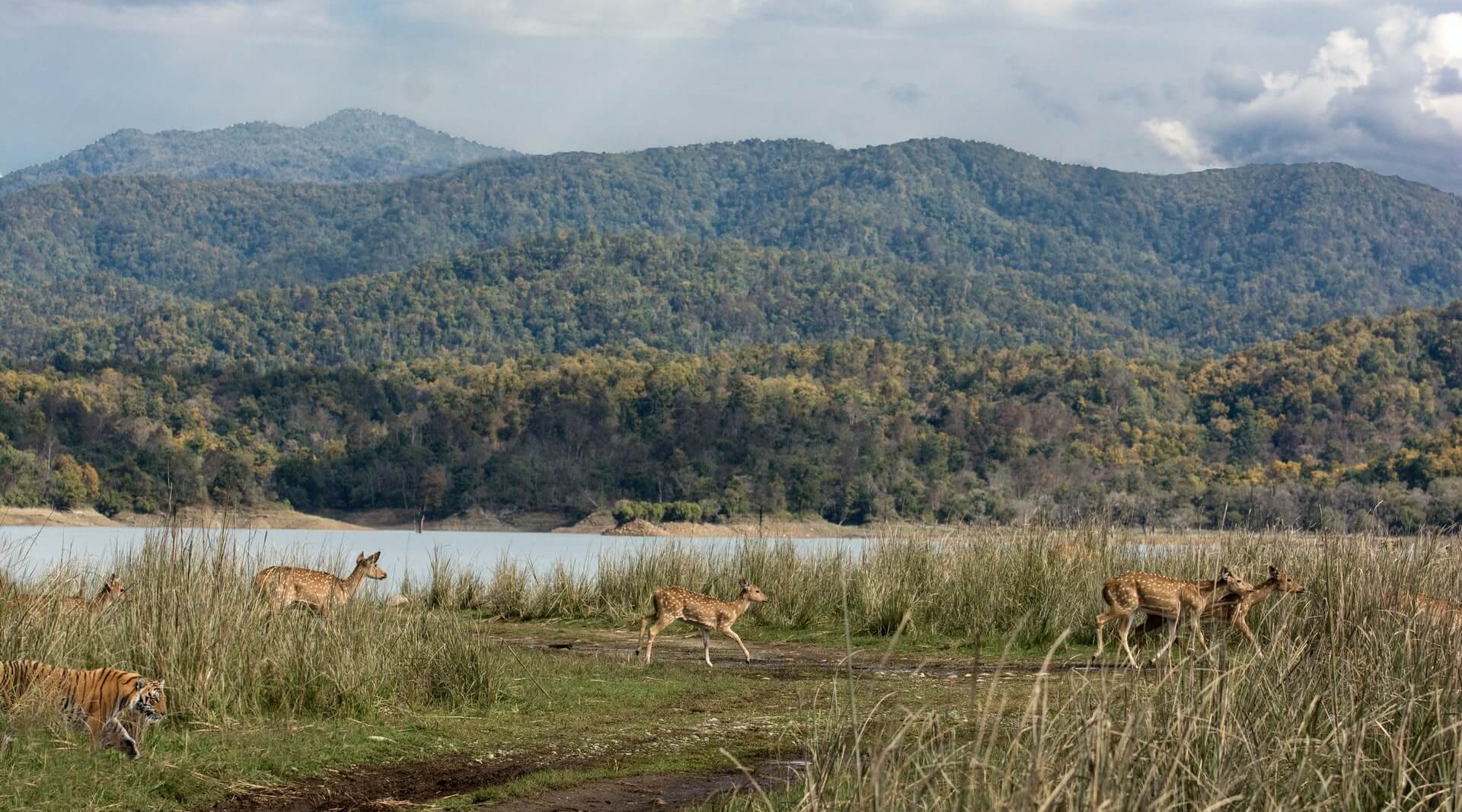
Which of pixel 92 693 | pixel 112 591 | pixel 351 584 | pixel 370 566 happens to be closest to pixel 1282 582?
pixel 351 584

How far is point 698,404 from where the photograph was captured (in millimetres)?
69375

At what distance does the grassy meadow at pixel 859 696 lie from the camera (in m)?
4.68

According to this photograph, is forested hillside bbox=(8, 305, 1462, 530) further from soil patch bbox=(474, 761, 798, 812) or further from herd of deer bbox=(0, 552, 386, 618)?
soil patch bbox=(474, 761, 798, 812)

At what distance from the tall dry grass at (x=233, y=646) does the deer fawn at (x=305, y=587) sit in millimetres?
489

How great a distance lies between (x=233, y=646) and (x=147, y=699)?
102 centimetres

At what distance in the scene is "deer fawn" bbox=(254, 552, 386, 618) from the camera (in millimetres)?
10016

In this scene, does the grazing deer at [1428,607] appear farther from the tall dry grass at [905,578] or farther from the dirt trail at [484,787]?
the dirt trail at [484,787]

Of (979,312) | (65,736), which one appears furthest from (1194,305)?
(65,736)

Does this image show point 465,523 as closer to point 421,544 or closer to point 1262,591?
point 421,544

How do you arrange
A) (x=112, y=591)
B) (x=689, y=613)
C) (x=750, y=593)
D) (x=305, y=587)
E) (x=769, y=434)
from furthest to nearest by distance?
(x=769, y=434) < (x=750, y=593) < (x=689, y=613) < (x=305, y=587) < (x=112, y=591)

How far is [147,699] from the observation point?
23.8ft

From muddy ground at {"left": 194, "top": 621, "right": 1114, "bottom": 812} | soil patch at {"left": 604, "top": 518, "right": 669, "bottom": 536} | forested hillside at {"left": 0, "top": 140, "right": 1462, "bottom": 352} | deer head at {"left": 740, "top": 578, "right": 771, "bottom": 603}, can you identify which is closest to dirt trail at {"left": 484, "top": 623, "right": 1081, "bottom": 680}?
deer head at {"left": 740, "top": 578, "right": 771, "bottom": 603}

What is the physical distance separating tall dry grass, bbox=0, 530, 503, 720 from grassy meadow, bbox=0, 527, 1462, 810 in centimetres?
2

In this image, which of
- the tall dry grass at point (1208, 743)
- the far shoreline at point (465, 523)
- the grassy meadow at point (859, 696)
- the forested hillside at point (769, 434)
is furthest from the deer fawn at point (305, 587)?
the forested hillside at point (769, 434)
